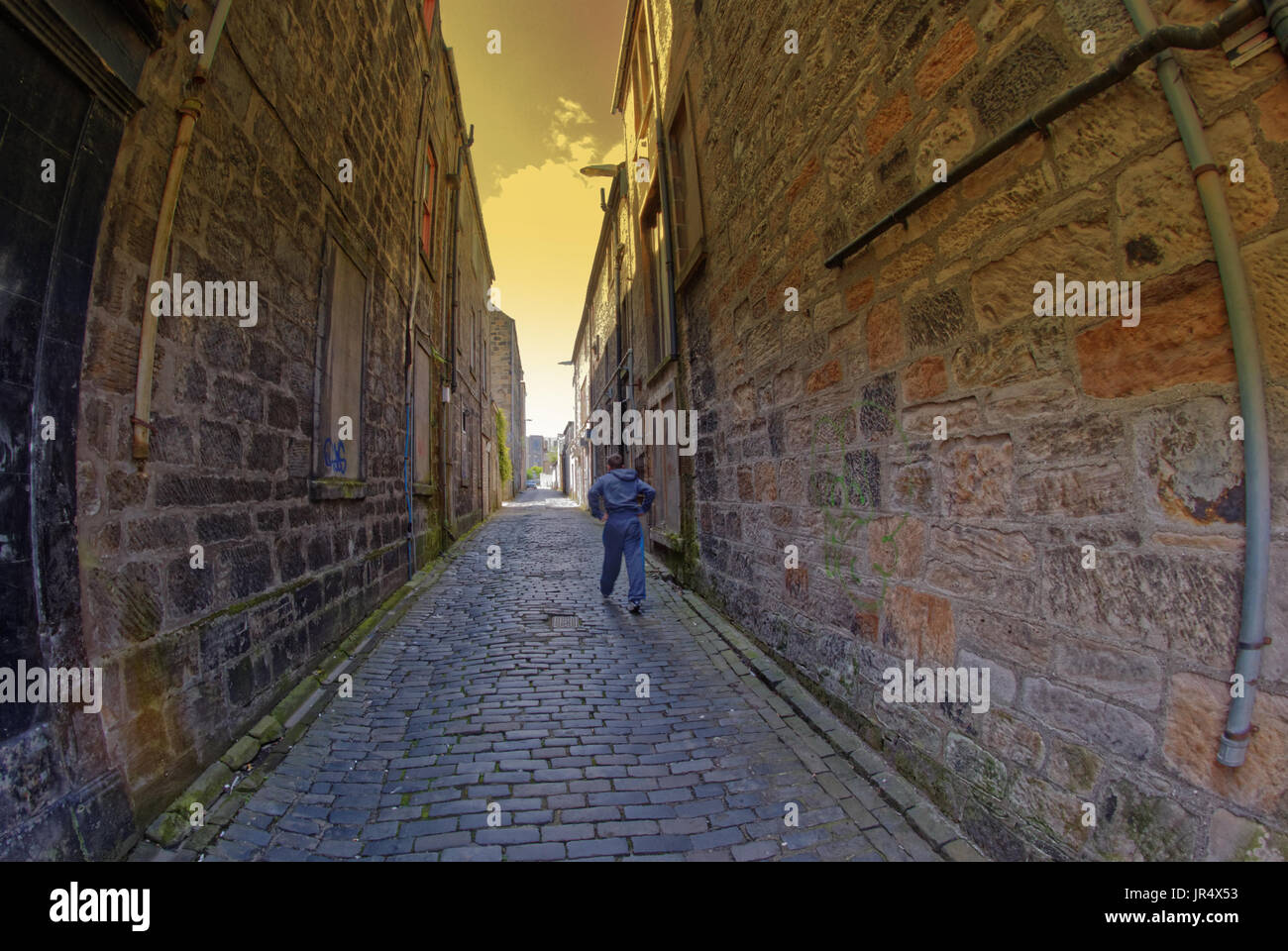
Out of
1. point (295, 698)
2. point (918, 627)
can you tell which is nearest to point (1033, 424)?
point (918, 627)

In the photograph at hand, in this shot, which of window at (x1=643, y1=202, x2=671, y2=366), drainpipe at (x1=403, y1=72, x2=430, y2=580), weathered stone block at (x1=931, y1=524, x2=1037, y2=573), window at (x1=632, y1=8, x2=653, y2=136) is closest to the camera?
weathered stone block at (x1=931, y1=524, x2=1037, y2=573)

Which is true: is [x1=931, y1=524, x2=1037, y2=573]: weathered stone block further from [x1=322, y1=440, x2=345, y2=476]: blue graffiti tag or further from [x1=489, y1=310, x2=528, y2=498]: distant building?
[x1=489, y1=310, x2=528, y2=498]: distant building

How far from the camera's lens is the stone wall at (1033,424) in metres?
1.42

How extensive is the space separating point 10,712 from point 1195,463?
3.35m

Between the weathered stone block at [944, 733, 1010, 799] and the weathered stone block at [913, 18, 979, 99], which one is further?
the weathered stone block at [913, 18, 979, 99]

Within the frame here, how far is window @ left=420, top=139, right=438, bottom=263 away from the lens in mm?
8284

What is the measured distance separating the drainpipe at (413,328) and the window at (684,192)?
322 centimetres

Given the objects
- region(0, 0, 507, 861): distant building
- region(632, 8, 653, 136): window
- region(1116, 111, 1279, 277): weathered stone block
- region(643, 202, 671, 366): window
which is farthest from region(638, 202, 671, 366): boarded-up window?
region(1116, 111, 1279, 277): weathered stone block

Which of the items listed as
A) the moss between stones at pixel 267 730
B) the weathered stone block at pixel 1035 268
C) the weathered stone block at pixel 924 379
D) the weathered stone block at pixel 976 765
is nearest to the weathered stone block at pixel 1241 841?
the weathered stone block at pixel 976 765

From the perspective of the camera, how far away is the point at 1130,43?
1.54m

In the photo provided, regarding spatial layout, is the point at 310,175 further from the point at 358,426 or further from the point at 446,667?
the point at 446,667

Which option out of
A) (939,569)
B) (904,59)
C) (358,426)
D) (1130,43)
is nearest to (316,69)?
(358,426)

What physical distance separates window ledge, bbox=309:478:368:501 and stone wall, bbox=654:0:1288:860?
11.0 ft

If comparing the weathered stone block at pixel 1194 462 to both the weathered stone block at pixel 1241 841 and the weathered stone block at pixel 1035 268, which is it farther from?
the weathered stone block at pixel 1241 841
